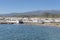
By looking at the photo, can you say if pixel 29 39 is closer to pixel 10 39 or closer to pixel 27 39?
pixel 27 39

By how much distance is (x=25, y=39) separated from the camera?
33.0 metres

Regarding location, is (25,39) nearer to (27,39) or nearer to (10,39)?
(27,39)

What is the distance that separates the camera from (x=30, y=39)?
32.9m

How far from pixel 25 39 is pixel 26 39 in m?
0.19

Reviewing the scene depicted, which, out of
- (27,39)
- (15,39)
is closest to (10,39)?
(15,39)

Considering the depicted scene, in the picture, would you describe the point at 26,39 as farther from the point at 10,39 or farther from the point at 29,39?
the point at 10,39

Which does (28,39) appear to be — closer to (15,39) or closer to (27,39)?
(27,39)

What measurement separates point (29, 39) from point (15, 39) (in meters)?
2.62

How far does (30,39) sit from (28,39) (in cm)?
38

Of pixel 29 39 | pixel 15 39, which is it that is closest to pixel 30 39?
pixel 29 39

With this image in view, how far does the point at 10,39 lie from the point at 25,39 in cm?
269

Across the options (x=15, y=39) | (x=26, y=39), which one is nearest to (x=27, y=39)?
(x=26, y=39)

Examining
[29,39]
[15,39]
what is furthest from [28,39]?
[15,39]

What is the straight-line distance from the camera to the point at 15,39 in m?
31.9
